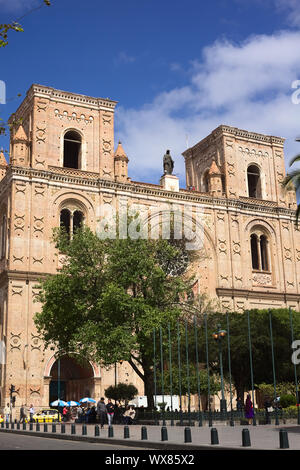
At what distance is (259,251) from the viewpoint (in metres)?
50.0

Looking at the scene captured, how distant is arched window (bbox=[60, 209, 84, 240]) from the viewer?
43.3 meters

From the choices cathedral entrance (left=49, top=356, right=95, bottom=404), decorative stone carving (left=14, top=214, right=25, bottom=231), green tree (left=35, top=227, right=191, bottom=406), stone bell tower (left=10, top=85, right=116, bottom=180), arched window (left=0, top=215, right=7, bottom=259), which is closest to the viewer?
green tree (left=35, top=227, right=191, bottom=406)

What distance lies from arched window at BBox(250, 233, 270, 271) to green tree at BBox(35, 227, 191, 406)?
1828 centimetres

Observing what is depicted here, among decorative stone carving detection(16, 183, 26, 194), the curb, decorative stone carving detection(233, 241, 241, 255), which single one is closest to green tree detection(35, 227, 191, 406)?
the curb

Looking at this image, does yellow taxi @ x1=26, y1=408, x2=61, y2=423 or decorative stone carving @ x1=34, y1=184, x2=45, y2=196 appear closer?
yellow taxi @ x1=26, y1=408, x2=61, y2=423

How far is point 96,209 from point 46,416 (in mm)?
15043

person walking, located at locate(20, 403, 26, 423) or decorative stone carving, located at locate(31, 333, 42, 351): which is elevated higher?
decorative stone carving, located at locate(31, 333, 42, 351)

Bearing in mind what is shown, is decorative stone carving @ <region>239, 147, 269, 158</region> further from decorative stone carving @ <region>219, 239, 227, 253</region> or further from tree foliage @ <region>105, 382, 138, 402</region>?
tree foliage @ <region>105, 382, 138, 402</region>

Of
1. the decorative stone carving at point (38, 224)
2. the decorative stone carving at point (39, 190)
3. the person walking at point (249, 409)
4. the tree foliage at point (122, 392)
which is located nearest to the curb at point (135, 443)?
the person walking at point (249, 409)

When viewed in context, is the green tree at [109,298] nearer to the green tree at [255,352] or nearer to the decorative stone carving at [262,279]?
the green tree at [255,352]

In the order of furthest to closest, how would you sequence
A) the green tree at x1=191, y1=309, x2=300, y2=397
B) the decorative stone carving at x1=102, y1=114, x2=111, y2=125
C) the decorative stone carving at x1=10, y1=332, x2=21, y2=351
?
the decorative stone carving at x1=102, y1=114, x2=111, y2=125 → the decorative stone carving at x1=10, y1=332, x2=21, y2=351 → the green tree at x1=191, y1=309, x2=300, y2=397

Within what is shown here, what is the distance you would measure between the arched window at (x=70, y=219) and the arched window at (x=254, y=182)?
1656cm

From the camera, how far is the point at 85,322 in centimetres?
3161

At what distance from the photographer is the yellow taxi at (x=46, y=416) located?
114ft
